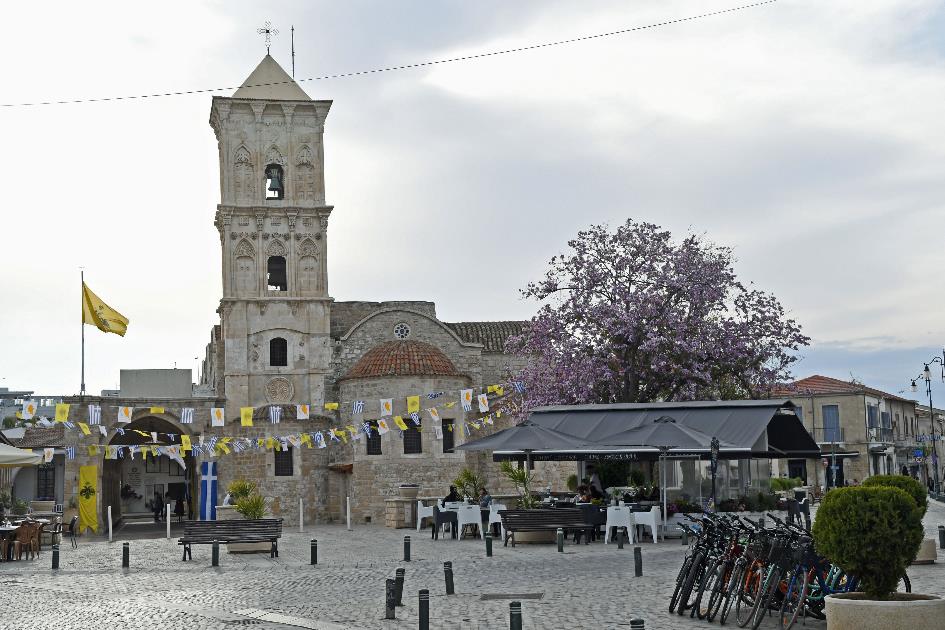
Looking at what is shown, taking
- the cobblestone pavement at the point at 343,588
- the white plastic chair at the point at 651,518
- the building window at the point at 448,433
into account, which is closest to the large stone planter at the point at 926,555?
the cobblestone pavement at the point at 343,588

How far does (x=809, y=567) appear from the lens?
12.6 meters

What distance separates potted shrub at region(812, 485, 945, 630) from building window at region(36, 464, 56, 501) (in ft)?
154

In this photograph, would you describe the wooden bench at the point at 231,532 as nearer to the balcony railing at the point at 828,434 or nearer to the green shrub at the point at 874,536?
the green shrub at the point at 874,536

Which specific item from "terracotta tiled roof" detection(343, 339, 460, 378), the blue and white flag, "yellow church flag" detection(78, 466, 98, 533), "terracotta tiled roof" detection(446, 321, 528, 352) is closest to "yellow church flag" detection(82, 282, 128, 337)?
"yellow church flag" detection(78, 466, 98, 533)

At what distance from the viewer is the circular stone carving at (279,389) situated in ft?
147

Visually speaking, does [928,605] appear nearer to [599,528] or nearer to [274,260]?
[599,528]

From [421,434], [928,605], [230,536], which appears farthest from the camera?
[421,434]

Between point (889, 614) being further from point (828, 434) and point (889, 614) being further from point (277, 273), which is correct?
point (828, 434)

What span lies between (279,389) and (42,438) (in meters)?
15.7

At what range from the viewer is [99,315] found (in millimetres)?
42438

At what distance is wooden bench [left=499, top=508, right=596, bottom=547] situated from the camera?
24344 mm

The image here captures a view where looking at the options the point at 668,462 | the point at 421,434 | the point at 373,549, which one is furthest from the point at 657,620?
the point at 421,434

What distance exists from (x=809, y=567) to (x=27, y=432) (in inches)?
1964

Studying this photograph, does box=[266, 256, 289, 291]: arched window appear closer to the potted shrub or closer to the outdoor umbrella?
the outdoor umbrella
